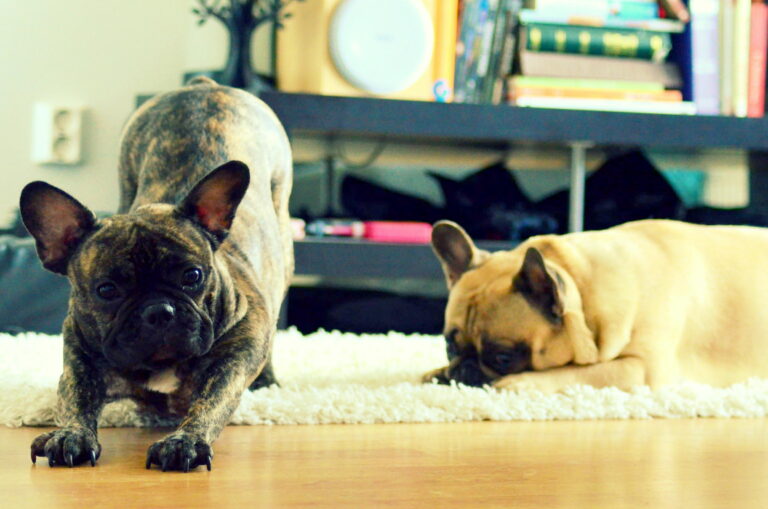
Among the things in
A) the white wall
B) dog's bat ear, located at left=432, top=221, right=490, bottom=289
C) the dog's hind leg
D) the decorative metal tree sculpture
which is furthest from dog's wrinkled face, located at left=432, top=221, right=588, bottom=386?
the white wall

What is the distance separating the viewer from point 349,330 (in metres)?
3.41

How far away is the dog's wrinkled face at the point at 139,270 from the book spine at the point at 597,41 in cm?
218

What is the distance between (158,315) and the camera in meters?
1.34

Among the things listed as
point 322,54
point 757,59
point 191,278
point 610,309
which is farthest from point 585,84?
point 191,278

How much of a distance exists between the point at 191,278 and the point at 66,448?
0.93ft

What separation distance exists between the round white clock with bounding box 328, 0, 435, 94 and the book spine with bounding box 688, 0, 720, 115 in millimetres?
963

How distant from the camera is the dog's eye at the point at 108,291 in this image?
1371 millimetres

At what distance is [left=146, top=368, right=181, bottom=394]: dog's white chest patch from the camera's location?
Result: 1467mm

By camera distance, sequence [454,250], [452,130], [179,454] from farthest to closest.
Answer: [452,130] → [454,250] → [179,454]

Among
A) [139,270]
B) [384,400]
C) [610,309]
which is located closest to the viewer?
[139,270]

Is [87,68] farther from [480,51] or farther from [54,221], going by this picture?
[54,221]

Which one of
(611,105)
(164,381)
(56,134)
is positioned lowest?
(164,381)

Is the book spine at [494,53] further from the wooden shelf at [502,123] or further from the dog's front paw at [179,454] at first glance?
the dog's front paw at [179,454]

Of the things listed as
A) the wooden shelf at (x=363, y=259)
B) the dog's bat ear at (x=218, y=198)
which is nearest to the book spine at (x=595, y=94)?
the wooden shelf at (x=363, y=259)
